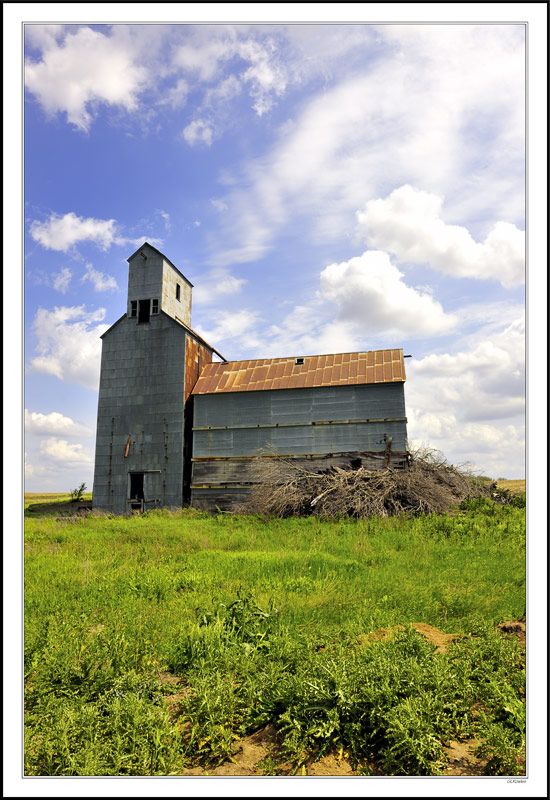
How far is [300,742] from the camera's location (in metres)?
3.79

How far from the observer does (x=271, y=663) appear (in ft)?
16.1

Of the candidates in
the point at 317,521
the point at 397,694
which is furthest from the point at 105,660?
the point at 317,521

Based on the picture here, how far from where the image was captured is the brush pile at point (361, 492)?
1716cm

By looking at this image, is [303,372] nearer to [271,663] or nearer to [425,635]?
[425,635]

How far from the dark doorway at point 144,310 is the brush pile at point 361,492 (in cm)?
1124

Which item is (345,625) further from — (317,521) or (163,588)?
(317,521)

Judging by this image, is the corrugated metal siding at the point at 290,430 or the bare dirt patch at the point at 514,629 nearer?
the bare dirt patch at the point at 514,629

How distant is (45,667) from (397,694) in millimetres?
3799

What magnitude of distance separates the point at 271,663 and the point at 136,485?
66.9 ft

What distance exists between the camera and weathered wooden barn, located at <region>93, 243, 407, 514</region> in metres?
23.0

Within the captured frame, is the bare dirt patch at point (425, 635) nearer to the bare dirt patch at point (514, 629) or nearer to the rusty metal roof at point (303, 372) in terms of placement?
the bare dirt patch at point (514, 629)

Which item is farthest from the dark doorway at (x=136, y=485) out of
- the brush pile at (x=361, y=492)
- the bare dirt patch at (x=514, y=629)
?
the bare dirt patch at (x=514, y=629)

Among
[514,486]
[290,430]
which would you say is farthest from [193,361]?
[514,486]
